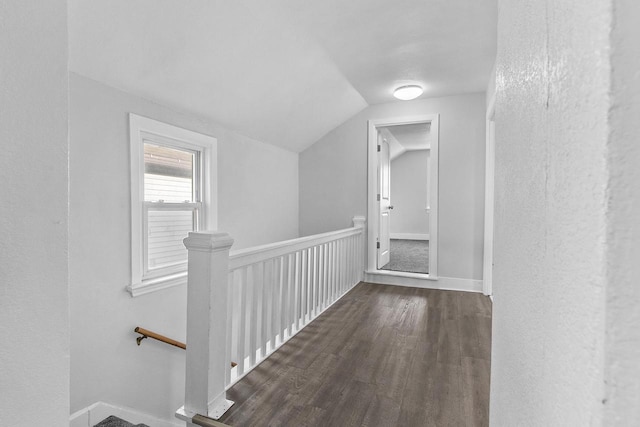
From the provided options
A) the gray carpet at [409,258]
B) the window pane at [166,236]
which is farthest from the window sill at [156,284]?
the gray carpet at [409,258]

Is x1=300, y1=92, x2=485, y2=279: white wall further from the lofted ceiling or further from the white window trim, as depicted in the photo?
the white window trim

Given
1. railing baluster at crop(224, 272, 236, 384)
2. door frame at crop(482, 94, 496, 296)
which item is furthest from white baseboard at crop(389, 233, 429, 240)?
railing baluster at crop(224, 272, 236, 384)

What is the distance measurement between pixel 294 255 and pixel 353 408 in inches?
45.3

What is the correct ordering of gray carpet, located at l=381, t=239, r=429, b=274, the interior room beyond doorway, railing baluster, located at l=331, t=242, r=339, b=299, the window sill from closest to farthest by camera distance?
the window sill < railing baluster, located at l=331, t=242, r=339, b=299 < gray carpet, located at l=381, t=239, r=429, b=274 < the interior room beyond doorway

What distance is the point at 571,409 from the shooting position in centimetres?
31

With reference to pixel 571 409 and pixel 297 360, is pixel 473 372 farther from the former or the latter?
pixel 571 409

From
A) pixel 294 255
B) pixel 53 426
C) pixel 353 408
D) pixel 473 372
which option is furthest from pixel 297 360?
pixel 53 426

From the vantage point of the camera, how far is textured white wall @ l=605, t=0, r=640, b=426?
0.77 feet

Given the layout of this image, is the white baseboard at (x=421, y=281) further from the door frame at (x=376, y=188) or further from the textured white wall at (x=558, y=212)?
the textured white wall at (x=558, y=212)

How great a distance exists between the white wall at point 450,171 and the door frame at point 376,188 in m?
0.06

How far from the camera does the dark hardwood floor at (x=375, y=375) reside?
1.56m

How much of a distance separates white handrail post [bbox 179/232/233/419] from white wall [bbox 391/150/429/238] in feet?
23.7

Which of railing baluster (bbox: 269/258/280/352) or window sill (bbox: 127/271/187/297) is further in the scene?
window sill (bbox: 127/271/187/297)

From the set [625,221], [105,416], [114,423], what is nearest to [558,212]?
[625,221]
